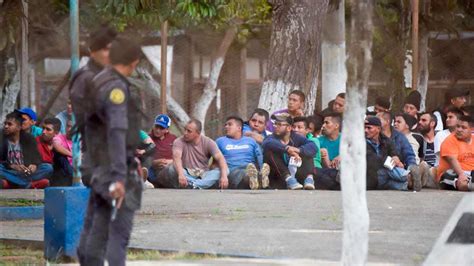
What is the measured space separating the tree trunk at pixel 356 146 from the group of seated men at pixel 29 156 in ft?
30.2

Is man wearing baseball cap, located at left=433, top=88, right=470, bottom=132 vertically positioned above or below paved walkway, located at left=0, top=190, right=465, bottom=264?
above

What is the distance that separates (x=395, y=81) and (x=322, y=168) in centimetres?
1101

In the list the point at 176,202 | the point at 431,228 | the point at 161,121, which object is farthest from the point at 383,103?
the point at 431,228

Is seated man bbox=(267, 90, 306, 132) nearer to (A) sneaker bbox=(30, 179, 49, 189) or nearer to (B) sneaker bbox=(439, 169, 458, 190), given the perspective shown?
(B) sneaker bbox=(439, 169, 458, 190)

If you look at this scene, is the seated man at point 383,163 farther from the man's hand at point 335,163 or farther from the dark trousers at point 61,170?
the dark trousers at point 61,170

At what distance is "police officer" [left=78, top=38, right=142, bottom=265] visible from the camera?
779cm

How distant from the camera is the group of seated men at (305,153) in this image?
17.0 m

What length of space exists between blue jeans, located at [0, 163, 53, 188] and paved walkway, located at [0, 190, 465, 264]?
0.64 meters

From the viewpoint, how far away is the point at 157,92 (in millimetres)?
28750

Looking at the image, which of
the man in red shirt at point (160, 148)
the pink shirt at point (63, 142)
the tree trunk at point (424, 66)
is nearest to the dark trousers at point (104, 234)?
the pink shirt at point (63, 142)

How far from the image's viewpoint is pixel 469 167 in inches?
664

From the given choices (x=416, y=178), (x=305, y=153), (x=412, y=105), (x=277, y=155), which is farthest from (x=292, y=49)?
(x=416, y=178)

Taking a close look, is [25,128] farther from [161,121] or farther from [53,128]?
[161,121]

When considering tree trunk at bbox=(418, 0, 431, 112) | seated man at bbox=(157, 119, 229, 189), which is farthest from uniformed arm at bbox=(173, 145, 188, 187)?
tree trunk at bbox=(418, 0, 431, 112)
